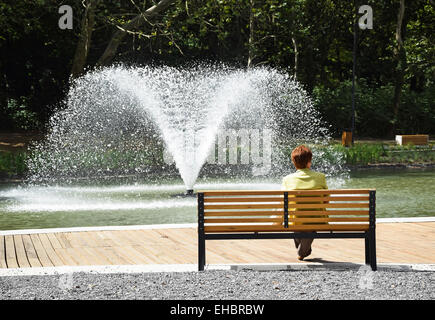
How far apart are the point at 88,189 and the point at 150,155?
207 inches

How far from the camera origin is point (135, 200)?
1406 centimetres

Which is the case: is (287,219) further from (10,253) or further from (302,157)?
(10,253)

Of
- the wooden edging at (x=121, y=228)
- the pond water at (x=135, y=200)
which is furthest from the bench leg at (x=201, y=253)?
the pond water at (x=135, y=200)

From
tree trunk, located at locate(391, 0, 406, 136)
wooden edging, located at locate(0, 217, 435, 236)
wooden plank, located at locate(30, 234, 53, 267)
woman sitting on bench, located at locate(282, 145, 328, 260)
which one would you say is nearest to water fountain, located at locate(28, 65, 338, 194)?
tree trunk, located at locate(391, 0, 406, 136)

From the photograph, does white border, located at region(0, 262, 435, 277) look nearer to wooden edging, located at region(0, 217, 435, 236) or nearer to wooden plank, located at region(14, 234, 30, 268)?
wooden plank, located at region(14, 234, 30, 268)

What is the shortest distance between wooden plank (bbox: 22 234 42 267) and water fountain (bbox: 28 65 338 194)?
6.33m

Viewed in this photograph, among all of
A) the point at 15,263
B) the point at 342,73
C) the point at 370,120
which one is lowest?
the point at 15,263

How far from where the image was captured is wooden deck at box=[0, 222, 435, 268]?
7.08m

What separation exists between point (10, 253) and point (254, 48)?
23.0 m

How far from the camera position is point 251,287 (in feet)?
18.4

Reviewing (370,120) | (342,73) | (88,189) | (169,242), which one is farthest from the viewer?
(342,73)

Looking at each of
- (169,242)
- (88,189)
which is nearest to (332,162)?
(88,189)

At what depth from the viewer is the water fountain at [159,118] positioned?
20.1 m
